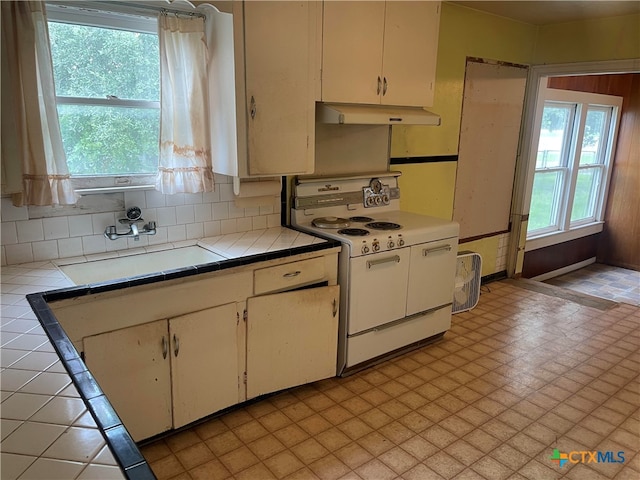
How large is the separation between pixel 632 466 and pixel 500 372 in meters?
0.88

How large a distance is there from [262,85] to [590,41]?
3.08 m

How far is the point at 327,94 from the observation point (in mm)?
2672

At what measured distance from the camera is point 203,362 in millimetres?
2250

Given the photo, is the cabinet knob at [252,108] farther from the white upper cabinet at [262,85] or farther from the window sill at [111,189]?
the window sill at [111,189]

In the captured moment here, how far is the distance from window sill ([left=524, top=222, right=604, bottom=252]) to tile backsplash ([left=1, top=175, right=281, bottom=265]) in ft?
11.0

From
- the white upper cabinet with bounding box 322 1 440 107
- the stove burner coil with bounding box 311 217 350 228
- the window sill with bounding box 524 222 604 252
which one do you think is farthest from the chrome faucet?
the window sill with bounding box 524 222 604 252

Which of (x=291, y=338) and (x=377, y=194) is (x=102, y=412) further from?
(x=377, y=194)

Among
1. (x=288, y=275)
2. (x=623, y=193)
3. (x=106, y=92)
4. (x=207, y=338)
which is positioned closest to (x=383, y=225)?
(x=288, y=275)

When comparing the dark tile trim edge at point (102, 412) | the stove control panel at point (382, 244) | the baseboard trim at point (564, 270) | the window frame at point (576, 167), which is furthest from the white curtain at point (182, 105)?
the baseboard trim at point (564, 270)

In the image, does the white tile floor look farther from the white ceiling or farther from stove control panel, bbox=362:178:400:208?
the white ceiling

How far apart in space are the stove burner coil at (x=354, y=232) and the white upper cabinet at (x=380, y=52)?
772 mm

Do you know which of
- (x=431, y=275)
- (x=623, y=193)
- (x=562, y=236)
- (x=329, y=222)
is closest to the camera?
(x=329, y=222)

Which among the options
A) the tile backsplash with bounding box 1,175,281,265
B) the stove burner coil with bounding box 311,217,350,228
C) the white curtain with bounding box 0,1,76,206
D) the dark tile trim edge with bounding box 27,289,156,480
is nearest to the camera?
the dark tile trim edge with bounding box 27,289,156,480

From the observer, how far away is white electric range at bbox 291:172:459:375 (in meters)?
2.73
